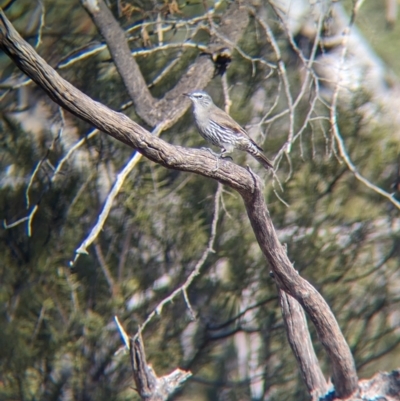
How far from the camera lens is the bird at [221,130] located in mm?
3365

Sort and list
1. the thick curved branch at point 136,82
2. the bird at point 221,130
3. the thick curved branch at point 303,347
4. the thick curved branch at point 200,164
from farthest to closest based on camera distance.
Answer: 1. the thick curved branch at point 136,82
2. the bird at point 221,130
3. the thick curved branch at point 303,347
4. the thick curved branch at point 200,164

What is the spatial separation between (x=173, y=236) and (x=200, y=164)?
1840 mm

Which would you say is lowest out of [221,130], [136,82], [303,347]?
[303,347]

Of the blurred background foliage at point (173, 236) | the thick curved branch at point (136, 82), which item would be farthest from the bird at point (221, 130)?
the blurred background foliage at point (173, 236)

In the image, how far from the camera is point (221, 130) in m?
3.42

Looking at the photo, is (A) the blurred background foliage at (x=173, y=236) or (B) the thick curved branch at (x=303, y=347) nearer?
(B) the thick curved branch at (x=303, y=347)

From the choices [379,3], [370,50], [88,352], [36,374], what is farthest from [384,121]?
[36,374]

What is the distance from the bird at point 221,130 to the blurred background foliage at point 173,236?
0.55 meters

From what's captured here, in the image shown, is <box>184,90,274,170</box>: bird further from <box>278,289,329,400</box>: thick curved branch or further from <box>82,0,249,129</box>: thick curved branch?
<box>278,289,329,400</box>: thick curved branch

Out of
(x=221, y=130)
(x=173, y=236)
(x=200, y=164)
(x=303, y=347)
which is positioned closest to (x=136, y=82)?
(x=221, y=130)

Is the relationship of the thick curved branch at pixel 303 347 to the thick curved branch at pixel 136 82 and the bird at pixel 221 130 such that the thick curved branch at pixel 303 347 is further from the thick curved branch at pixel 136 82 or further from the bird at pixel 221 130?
the thick curved branch at pixel 136 82

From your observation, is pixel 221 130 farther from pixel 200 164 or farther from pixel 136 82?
pixel 200 164

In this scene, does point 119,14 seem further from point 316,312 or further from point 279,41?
point 316,312

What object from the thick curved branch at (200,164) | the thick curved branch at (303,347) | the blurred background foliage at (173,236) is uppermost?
the blurred background foliage at (173,236)
